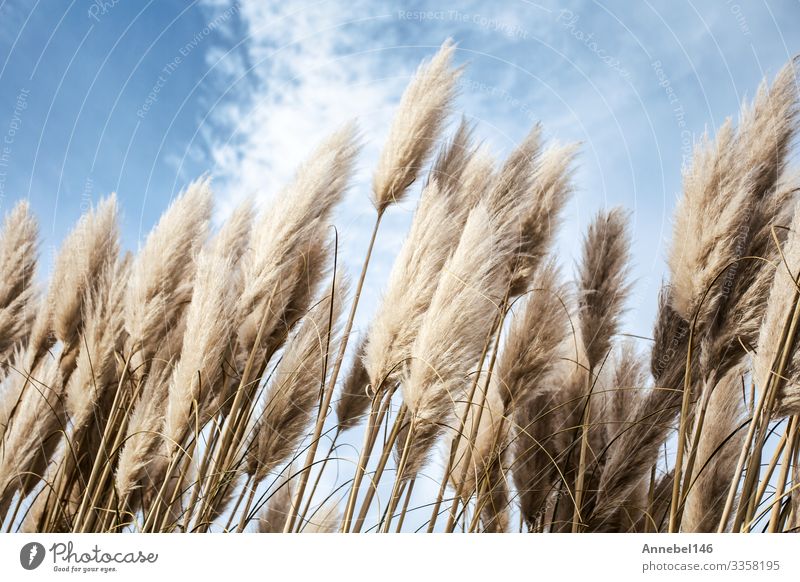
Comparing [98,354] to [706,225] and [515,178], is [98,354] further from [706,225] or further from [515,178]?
[706,225]

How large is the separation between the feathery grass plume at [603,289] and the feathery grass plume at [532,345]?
0.14m

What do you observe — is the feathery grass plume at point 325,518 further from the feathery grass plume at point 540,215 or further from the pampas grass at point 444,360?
the feathery grass plume at point 540,215

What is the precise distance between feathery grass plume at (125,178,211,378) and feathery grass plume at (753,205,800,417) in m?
1.56

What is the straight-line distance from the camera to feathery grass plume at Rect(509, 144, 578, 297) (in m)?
1.72

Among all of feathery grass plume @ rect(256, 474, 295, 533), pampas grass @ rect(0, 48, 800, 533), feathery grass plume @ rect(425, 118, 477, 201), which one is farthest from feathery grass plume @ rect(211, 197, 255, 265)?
feathery grass plume @ rect(256, 474, 295, 533)

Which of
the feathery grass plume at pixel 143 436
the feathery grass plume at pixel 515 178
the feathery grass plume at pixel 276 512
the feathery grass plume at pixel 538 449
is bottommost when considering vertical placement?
the feathery grass plume at pixel 276 512

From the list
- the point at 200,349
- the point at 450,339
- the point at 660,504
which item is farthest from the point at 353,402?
the point at 660,504

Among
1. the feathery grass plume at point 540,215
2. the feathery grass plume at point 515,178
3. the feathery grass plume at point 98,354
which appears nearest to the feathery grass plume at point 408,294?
the feathery grass plume at point 515,178

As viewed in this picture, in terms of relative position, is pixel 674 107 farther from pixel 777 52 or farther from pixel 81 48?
pixel 81 48

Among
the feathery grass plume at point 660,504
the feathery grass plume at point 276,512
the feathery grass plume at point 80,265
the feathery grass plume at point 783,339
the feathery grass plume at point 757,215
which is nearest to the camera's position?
the feathery grass plume at point 783,339

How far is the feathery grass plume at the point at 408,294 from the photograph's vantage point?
1423 millimetres

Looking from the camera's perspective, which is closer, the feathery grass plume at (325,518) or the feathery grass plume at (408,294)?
the feathery grass plume at (408,294)
